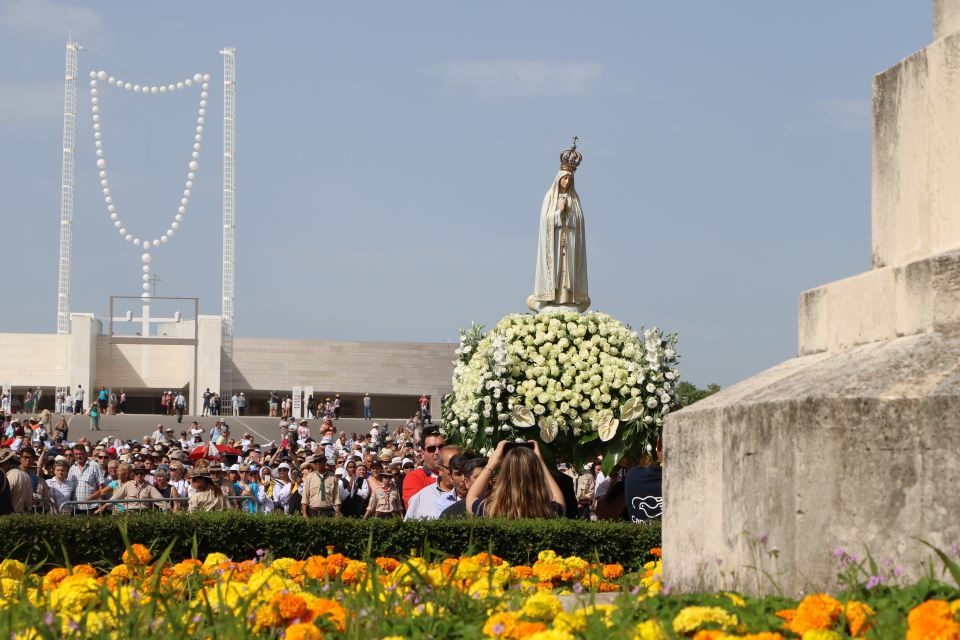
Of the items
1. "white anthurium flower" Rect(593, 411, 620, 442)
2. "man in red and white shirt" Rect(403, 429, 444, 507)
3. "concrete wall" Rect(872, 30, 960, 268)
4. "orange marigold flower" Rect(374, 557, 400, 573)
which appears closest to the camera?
"concrete wall" Rect(872, 30, 960, 268)

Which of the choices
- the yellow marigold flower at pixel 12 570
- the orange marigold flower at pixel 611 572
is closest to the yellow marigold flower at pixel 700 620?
the orange marigold flower at pixel 611 572

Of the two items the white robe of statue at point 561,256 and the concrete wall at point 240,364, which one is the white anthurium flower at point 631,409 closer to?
the white robe of statue at point 561,256

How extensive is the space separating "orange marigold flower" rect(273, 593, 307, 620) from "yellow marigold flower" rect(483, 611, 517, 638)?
20.1 inches

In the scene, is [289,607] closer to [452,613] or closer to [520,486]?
[452,613]

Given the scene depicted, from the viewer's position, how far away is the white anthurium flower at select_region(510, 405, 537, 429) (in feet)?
27.2

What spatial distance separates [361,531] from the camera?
275 inches

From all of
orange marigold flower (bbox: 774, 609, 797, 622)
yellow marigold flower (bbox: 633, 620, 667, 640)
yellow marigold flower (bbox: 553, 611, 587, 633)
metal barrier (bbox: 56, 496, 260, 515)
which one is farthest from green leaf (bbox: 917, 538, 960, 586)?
metal barrier (bbox: 56, 496, 260, 515)

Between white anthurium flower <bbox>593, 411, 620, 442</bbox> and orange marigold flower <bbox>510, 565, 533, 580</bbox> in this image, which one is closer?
orange marigold flower <bbox>510, 565, 533, 580</bbox>

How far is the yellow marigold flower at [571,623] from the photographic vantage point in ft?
9.64

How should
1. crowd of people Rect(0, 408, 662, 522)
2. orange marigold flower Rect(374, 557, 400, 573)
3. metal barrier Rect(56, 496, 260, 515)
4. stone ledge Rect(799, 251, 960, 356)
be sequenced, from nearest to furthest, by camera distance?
stone ledge Rect(799, 251, 960, 356), orange marigold flower Rect(374, 557, 400, 573), crowd of people Rect(0, 408, 662, 522), metal barrier Rect(56, 496, 260, 515)

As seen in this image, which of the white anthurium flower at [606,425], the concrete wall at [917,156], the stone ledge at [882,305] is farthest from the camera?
the white anthurium flower at [606,425]

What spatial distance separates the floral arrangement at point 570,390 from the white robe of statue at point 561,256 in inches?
235

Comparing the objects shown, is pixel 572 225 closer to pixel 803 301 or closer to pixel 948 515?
pixel 803 301

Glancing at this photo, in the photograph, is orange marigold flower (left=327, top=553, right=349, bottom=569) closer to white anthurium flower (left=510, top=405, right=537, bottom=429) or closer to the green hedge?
the green hedge
